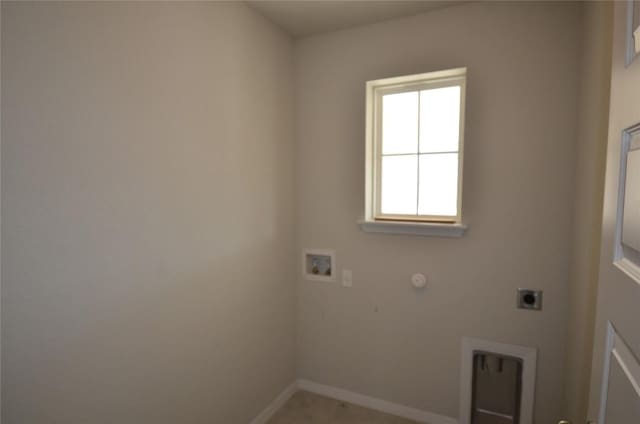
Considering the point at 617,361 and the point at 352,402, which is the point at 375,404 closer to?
the point at 352,402

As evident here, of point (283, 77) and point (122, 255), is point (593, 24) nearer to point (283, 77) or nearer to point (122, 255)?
point (283, 77)

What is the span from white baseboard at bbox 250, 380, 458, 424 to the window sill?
1.14 metres

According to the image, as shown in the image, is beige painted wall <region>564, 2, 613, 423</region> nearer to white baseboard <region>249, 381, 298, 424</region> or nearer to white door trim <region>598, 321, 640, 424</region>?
white door trim <region>598, 321, 640, 424</region>

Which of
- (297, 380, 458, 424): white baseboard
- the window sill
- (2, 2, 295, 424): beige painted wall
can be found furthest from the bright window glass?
(297, 380, 458, 424): white baseboard

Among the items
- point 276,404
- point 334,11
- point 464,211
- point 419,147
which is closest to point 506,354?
point 464,211

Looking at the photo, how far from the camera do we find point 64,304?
1.04m

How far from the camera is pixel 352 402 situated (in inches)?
86.9

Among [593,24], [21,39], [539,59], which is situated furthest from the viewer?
[539,59]

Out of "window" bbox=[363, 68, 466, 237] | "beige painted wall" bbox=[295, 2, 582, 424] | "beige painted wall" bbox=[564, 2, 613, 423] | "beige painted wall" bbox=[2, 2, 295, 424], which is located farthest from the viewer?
"window" bbox=[363, 68, 466, 237]

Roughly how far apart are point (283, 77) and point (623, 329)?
2080 mm

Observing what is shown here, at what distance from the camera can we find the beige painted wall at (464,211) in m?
1.67

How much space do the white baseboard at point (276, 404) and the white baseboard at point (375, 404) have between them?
8cm

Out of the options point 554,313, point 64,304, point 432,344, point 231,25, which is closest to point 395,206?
point 432,344

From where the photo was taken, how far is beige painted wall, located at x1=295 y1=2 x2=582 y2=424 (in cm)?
167
